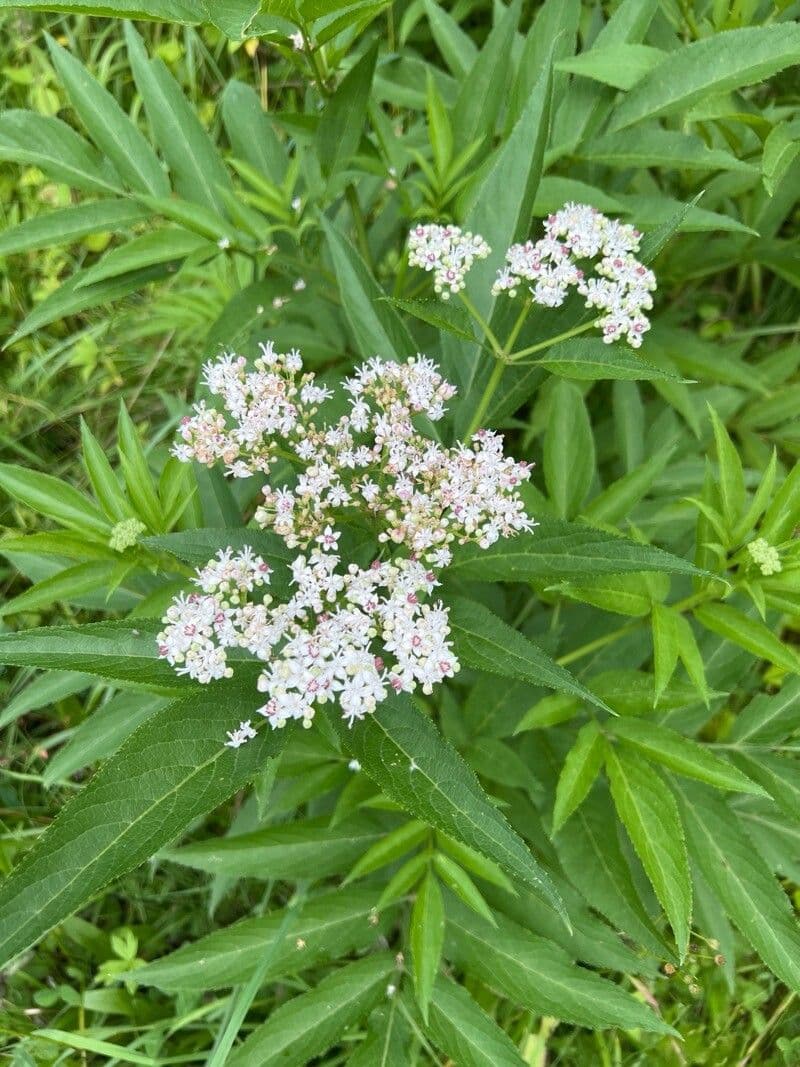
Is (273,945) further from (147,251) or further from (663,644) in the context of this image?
(147,251)

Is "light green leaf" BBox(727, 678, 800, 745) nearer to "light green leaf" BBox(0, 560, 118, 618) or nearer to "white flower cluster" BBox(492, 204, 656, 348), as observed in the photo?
"white flower cluster" BBox(492, 204, 656, 348)

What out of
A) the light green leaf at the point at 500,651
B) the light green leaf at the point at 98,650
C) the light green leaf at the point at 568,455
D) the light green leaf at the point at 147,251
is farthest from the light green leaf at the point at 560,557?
the light green leaf at the point at 147,251

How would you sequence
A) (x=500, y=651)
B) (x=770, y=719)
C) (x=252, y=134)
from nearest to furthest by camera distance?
(x=500, y=651) < (x=770, y=719) < (x=252, y=134)

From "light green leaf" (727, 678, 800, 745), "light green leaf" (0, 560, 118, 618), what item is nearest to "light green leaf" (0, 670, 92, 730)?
"light green leaf" (0, 560, 118, 618)

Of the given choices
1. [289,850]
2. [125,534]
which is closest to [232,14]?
[125,534]

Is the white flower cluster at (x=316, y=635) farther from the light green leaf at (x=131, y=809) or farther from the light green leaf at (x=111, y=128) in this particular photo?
the light green leaf at (x=111, y=128)

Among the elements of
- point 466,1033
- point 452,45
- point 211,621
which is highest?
point 452,45
